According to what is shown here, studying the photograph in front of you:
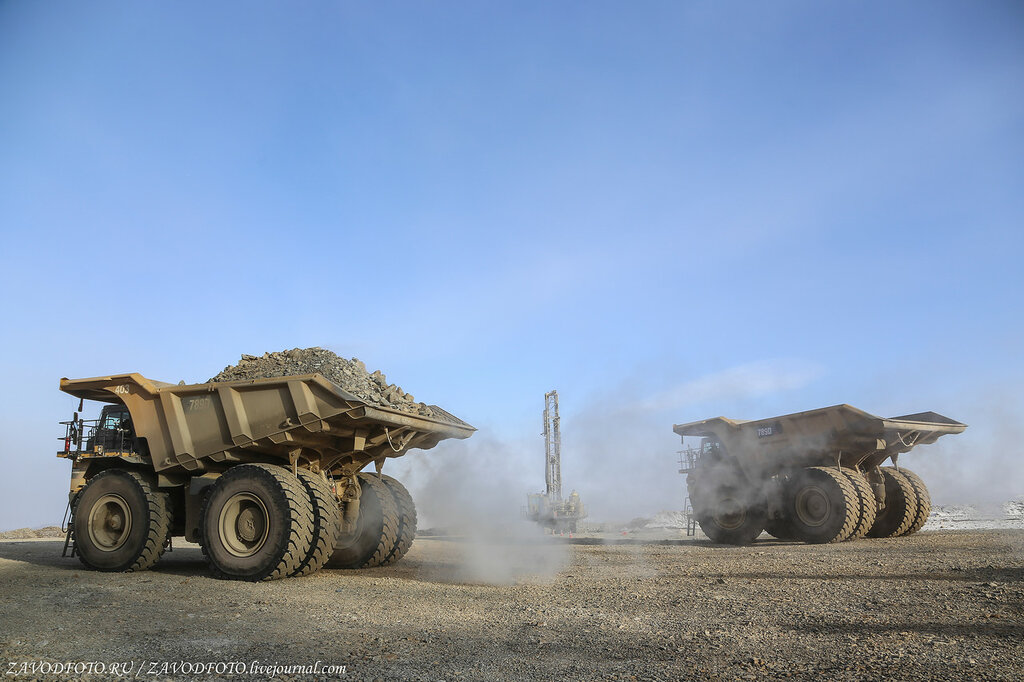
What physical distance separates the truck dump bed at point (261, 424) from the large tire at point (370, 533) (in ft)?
2.30

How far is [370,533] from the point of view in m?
11.6

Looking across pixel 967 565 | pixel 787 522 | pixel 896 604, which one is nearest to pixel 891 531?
pixel 787 522

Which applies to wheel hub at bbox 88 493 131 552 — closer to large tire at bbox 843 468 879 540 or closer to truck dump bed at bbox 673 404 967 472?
truck dump bed at bbox 673 404 967 472

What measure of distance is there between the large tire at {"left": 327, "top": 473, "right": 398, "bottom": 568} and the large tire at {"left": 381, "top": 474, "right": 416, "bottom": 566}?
106 millimetres

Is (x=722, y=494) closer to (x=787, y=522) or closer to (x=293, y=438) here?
(x=787, y=522)

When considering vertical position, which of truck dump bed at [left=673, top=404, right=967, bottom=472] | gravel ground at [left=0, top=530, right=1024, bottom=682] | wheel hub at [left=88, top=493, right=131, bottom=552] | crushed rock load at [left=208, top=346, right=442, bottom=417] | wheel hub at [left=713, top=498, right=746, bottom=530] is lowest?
gravel ground at [left=0, top=530, right=1024, bottom=682]

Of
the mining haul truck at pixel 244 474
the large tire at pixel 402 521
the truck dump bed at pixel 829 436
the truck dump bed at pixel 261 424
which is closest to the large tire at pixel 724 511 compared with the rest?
the truck dump bed at pixel 829 436

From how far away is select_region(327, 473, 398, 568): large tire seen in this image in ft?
37.8

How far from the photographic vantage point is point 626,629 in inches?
240

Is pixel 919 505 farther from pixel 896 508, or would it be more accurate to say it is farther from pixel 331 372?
pixel 331 372

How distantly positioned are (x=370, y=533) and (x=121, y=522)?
3.99m

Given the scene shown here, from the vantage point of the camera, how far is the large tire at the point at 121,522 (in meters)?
10.6

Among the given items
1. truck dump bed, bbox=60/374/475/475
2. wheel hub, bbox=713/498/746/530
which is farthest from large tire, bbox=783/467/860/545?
truck dump bed, bbox=60/374/475/475

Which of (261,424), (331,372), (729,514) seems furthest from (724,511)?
(261,424)
